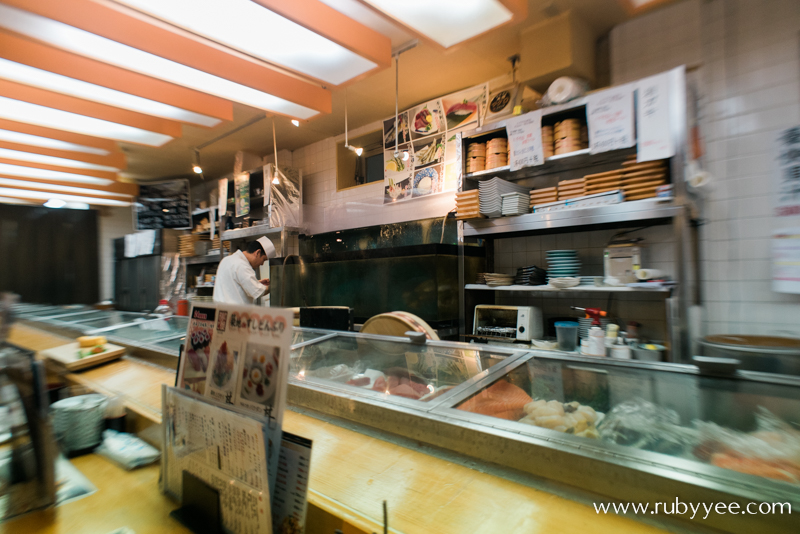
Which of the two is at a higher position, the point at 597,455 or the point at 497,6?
the point at 497,6

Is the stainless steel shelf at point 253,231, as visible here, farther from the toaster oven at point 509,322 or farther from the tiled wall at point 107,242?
the tiled wall at point 107,242

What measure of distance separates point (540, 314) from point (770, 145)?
1975 mm

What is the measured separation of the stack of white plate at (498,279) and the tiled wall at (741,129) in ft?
4.67

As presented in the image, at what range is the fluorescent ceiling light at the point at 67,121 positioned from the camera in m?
2.90

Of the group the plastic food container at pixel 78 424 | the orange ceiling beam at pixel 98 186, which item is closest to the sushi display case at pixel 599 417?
the plastic food container at pixel 78 424

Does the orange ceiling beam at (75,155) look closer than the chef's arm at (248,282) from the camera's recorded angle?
Yes

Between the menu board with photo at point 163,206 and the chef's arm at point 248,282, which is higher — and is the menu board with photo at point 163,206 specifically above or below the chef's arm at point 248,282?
above

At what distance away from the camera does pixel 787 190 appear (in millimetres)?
2510

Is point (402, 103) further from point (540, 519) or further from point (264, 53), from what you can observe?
point (540, 519)

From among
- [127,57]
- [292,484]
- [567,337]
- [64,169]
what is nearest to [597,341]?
[567,337]

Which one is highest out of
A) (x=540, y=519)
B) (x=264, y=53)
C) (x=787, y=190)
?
(x=264, y=53)

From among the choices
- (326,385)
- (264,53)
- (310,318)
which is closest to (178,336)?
(310,318)

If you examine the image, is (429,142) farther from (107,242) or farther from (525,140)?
(107,242)

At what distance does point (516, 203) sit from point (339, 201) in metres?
3.08
